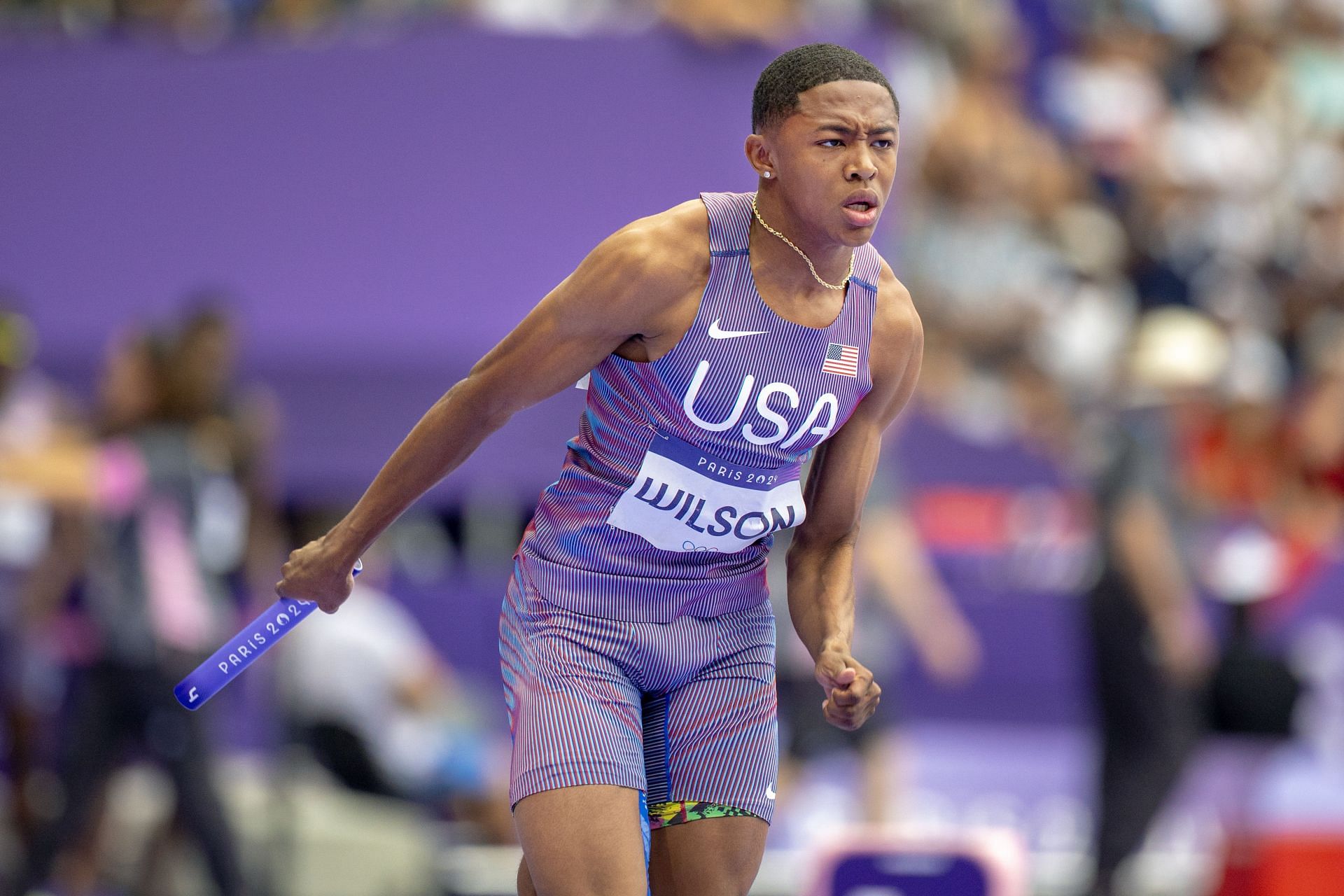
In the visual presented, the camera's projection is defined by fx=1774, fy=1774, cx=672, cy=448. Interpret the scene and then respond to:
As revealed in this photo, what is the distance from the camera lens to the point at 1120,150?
37.0ft

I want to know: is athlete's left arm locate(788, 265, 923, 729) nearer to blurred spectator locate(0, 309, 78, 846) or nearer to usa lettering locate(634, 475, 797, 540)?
usa lettering locate(634, 475, 797, 540)

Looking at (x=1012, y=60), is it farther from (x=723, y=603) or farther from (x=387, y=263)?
(x=723, y=603)

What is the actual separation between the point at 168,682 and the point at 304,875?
1256 mm

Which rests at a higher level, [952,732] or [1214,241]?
[1214,241]

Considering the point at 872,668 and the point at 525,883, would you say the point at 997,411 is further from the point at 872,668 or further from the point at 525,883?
the point at 525,883

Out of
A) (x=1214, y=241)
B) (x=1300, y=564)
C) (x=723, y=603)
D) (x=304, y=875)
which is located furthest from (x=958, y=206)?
(x=723, y=603)

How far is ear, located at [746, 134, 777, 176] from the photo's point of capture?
3.05m

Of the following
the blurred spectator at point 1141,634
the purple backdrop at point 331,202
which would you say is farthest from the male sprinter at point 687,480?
the purple backdrop at point 331,202

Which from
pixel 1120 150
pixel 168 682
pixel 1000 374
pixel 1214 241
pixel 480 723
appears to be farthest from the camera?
pixel 1120 150

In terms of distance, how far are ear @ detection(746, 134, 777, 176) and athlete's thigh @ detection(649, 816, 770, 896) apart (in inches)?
44.6

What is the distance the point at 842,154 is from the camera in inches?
115

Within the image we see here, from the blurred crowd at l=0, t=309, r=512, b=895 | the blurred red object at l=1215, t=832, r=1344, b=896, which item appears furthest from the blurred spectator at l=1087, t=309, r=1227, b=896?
the blurred crowd at l=0, t=309, r=512, b=895

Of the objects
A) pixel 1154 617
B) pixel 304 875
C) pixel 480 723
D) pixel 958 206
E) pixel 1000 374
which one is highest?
pixel 958 206

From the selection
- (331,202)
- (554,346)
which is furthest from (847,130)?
(331,202)
